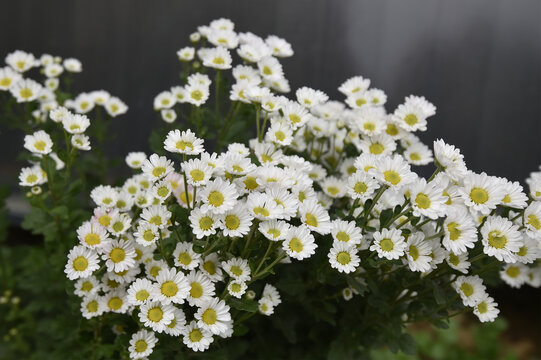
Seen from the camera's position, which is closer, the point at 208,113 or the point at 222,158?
the point at 222,158

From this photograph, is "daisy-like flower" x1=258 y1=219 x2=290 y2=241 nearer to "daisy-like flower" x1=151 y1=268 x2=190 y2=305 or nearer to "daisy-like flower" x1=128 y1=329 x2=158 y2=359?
"daisy-like flower" x1=151 y1=268 x2=190 y2=305

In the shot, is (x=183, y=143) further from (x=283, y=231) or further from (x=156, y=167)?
(x=283, y=231)

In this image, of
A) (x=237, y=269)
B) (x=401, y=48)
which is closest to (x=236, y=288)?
(x=237, y=269)

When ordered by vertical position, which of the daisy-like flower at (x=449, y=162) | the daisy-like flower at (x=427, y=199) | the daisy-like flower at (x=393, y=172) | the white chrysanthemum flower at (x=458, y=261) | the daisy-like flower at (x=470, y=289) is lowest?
the daisy-like flower at (x=470, y=289)

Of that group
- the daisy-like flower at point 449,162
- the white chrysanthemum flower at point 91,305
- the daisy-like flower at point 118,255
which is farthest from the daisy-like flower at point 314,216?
the white chrysanthemum flower at point 91,305

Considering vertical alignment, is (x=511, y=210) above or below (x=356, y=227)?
above

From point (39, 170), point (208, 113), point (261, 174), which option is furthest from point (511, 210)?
point (39, 170)

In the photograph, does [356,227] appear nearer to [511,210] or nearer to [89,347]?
[511,210]

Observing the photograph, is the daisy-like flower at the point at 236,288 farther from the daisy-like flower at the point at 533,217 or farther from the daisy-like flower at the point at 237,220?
the daisy-like flower at the point at 533,217
